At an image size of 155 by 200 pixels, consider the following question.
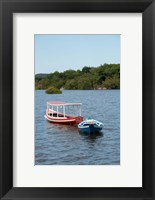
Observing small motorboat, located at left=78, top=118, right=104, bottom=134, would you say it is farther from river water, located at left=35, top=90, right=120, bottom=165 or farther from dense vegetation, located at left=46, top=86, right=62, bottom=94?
dense vegetation, located at left=46, top=86, right=62, bottom=94

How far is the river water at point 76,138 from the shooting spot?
1.96 m

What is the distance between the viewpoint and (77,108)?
2010 mm

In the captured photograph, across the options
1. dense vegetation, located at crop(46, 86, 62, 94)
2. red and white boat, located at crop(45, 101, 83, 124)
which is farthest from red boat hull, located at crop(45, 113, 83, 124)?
dense vegetation, located at crop(46, 86, 62, 94)

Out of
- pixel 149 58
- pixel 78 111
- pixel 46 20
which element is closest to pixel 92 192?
pixel 78 111

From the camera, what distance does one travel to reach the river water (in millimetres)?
1959

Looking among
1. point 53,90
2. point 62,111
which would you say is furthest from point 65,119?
point 53,90

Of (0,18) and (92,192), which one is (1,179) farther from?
(0,18)

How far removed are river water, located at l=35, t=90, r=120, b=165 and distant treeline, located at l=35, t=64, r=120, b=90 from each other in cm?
4

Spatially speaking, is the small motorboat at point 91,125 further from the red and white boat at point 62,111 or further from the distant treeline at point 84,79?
the distant treeline at point 84,79

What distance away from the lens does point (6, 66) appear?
193 cm

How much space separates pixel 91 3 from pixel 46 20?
235 millimetres

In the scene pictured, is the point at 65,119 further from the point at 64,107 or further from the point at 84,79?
the point at 84,79

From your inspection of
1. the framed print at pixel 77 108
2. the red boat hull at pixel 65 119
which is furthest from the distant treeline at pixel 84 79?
the red boat hull at pixel 65 119

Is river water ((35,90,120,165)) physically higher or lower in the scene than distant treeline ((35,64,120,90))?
lower
